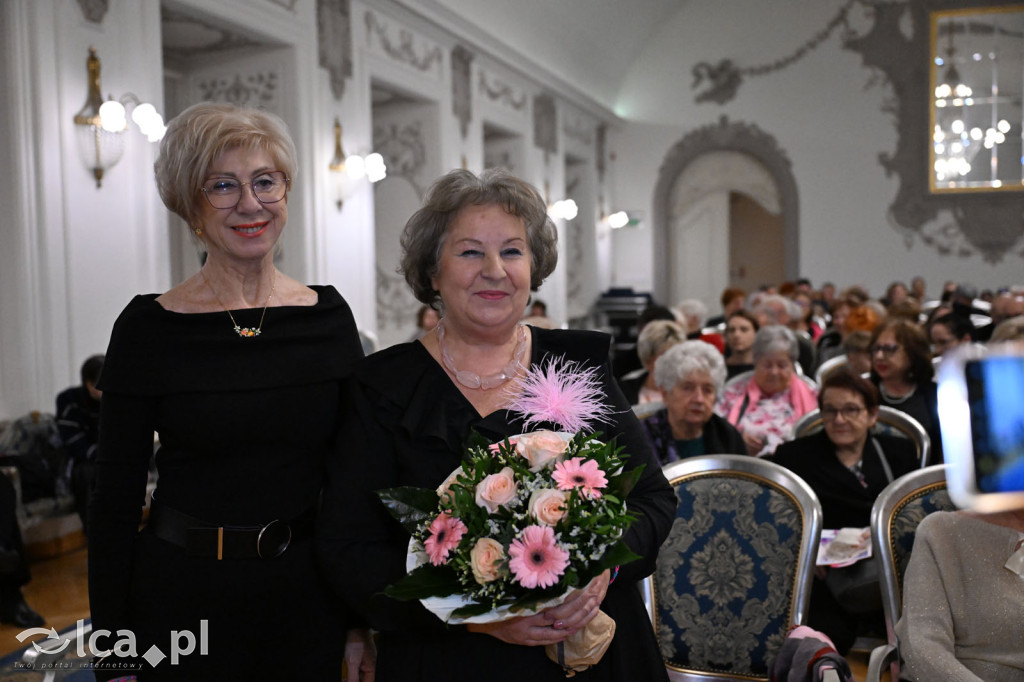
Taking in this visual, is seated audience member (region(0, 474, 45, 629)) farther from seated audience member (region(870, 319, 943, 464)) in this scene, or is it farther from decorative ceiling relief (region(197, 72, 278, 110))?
decorative ceiling relief (region(197, 72, 278, 110))

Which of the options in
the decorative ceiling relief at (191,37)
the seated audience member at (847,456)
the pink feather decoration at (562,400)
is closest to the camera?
the pink feather decoration at (562,400)

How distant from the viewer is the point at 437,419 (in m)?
1.66

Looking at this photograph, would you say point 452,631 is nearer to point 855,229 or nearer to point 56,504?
point 56,504

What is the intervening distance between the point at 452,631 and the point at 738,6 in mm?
18180

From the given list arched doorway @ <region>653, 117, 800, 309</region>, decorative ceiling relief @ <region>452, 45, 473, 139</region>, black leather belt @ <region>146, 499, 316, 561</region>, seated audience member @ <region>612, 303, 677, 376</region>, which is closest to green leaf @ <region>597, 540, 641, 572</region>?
black leather belt @ <region>146, 499, 316, 561</region>

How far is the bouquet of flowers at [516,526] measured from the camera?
1.38m

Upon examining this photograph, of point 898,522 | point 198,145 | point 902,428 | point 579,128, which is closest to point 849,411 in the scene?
point 902,428

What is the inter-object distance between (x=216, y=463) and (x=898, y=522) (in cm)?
190

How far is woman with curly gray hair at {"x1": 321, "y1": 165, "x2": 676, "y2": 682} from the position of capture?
164cm

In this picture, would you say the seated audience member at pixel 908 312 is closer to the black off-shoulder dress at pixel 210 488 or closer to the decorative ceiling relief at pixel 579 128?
the black off-shoulder dress at pixel 210 488

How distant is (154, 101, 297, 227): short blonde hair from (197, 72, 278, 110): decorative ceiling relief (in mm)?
6786

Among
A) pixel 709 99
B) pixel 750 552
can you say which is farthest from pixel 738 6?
pixel 750 552

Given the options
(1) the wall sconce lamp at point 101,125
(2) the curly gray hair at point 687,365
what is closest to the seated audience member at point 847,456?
(2) the curly gray hair at point 687,365

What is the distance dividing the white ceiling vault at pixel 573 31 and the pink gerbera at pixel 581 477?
9.06 m
